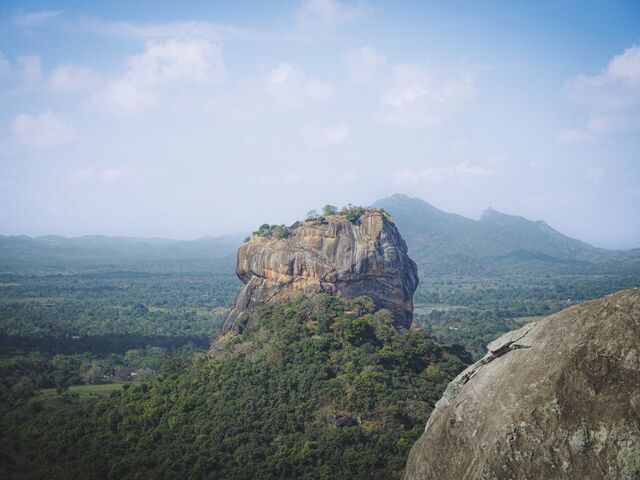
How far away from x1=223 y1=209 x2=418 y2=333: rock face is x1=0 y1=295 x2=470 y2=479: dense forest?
2021 millimetres

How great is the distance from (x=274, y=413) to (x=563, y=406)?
740 inches

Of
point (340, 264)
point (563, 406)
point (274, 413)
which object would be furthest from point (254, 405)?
point (563, 406)

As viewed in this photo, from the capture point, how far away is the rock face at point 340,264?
3326cm

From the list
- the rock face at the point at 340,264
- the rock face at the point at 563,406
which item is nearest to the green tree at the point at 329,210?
the rock face at the point at 340,264

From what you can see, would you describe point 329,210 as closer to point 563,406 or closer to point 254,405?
point 254,405

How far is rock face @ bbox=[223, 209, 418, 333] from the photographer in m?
33.3

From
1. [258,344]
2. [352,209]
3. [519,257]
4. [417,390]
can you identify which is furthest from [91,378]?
[519,257]

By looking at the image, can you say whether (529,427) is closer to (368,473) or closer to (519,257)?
(368,473)

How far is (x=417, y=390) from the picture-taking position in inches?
930

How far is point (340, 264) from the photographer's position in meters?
33.2

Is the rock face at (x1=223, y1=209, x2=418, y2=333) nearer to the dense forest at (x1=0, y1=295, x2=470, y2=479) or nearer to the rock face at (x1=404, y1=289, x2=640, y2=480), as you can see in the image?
the dense forest at (x1=0, y1=295, x2=470, y2=479)

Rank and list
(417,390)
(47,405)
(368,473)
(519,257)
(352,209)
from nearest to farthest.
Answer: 1. (368,473)
2. (417,390)
3. (47,405)
4. (352,209)
5. (519,257)

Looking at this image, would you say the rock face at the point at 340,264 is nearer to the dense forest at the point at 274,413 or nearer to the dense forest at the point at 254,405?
the dense forest at the point at 274,413

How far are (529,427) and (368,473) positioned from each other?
14.1 metres
